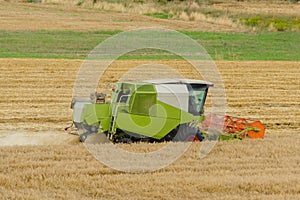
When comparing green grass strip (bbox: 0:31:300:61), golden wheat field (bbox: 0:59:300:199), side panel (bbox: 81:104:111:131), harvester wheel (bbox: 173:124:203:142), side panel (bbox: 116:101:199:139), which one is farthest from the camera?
green grass strip (bbox: 0:31:300:61)

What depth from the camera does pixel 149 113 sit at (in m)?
11.7

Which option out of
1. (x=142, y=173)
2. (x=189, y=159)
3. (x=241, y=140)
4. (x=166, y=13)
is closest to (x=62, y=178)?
(x=142, y=173)

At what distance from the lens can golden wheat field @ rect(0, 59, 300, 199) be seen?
8.72 meters

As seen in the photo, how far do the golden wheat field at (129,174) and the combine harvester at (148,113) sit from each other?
446 mm

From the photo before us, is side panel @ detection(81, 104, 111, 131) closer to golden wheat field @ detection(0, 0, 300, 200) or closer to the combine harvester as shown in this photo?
the combine harvester

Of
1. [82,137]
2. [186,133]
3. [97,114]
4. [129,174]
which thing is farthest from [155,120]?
[129,174]

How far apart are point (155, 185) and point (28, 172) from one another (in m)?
2.00

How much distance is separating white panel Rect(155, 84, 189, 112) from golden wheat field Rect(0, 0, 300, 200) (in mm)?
861

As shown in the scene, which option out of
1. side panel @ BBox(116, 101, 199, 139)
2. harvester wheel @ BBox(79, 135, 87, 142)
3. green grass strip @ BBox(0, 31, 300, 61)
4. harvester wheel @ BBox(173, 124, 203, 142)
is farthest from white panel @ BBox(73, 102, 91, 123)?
green grass strip @ BBox(0, 31, 300, 61)

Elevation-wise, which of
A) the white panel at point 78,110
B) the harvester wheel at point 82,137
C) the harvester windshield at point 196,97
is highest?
the harvester windshield at point 196,97

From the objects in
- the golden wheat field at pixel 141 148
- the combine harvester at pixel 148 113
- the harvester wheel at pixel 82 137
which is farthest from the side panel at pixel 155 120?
the harvester wheel at pixel 82 137

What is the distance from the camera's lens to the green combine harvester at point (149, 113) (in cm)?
1169

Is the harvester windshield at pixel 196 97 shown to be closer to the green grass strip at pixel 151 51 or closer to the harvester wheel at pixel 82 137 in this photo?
the harvester wheel at pixel 82 137

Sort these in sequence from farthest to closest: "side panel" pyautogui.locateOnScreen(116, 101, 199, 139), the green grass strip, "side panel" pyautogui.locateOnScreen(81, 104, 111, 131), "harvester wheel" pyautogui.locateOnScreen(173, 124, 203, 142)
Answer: the green grass strip → "harvester wheel" pyautogui.locateOnScreen(173, 124, 203, 142) → "side panel" pyautogui.locateOnScreen(81, 104, 111, 131) → "side panel" pyautogui.locateOnScreen(116, 101, 199, 139)
